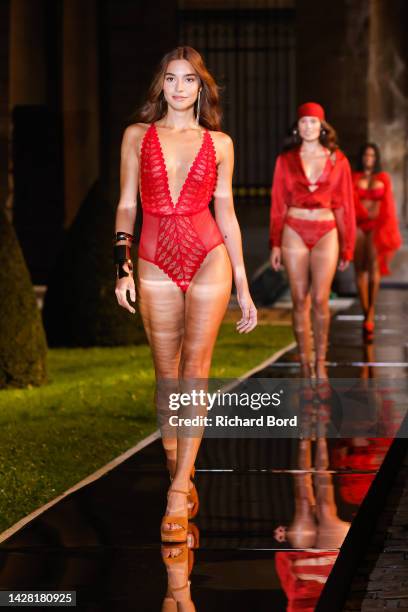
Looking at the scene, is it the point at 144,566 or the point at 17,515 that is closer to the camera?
the point at 144,566

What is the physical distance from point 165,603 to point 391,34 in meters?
21.5

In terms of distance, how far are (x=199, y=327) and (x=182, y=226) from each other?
0.41m

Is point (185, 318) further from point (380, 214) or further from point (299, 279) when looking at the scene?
point (380, 214)

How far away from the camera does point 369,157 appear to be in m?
17.2

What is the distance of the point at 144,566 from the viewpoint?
6.32 m

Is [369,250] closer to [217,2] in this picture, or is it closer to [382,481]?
[382,481]

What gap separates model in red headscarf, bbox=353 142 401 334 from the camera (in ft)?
57.0

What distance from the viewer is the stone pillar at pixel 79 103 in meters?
28.8

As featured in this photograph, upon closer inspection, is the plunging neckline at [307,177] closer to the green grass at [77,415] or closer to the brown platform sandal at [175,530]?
the green grass at [77,415]

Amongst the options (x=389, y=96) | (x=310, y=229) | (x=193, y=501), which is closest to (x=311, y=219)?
(x=310, y=229)

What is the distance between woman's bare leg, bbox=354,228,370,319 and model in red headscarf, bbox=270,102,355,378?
521 cm

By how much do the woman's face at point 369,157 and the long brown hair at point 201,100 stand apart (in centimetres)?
1025

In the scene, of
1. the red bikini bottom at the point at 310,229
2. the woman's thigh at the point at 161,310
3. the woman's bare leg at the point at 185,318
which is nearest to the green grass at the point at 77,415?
the woman's bare leg at the point at 185,318

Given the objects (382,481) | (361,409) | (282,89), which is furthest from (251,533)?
(282,89)
